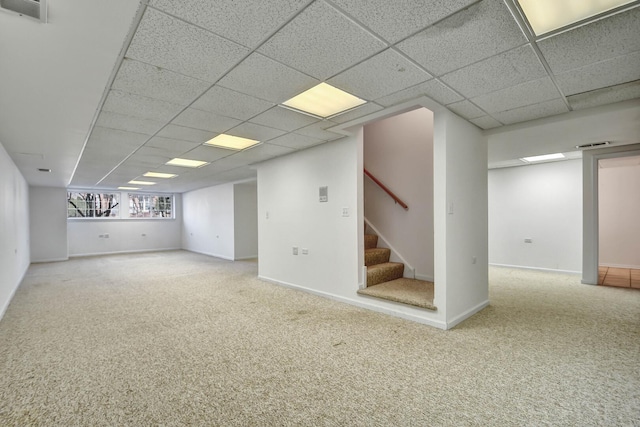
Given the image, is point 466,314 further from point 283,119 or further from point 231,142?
point 231,142

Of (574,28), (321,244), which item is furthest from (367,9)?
(321,244)

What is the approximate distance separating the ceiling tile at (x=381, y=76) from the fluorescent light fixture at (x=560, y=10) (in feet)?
2.54

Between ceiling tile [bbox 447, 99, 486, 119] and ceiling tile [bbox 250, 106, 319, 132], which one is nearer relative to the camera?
ceiling tile [bbox 447, 99, 486, 119]

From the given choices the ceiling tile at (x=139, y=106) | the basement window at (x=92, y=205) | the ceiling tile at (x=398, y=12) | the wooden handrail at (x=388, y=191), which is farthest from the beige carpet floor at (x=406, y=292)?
the basement window at (x=92, y=205)

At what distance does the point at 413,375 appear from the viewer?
7.62 ft

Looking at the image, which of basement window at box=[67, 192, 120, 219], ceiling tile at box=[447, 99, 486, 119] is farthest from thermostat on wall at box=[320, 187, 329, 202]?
basement window at box=[67, 192, 120, 219]

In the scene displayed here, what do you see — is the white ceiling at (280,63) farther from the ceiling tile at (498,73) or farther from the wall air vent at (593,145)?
the wall air vent at (593,145)

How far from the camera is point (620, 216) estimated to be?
23.0ft

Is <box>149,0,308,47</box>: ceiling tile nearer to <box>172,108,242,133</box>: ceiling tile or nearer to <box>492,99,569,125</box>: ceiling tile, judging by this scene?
<box>172,108,242,133</box>: ceiling tile

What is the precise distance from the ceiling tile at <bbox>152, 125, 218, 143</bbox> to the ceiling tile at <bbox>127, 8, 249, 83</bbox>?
5.21ft

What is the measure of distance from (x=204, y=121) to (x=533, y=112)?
3.88 meters

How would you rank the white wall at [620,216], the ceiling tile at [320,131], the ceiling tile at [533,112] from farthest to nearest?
the white wall at [620,216] → the ceiling tile at [320,131] → the ceiling tile at [533,112]

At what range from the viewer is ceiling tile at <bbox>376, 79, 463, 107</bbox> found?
2.72 m

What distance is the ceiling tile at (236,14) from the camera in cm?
162
